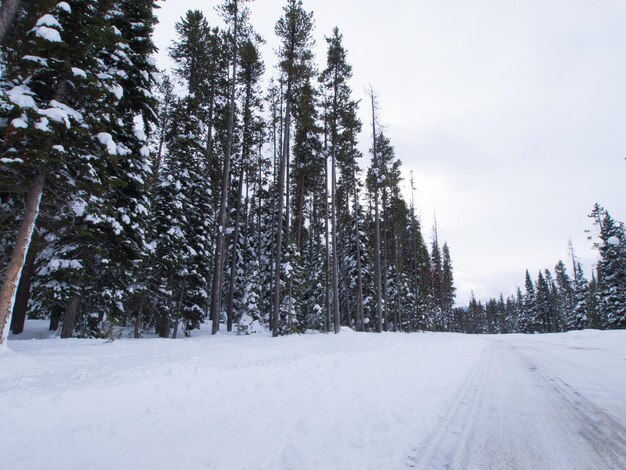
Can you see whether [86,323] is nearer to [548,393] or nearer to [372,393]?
[372,393]

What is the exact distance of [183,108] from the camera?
1886 centimetres

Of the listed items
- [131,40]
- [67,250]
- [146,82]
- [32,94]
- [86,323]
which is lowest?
[86,323]

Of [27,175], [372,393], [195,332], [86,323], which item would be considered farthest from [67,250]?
[195,332]

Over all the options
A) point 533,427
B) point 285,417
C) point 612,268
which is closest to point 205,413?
point 285,417

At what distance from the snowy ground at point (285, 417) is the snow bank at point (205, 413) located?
0.02 metres

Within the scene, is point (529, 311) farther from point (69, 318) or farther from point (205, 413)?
point (205, 413)

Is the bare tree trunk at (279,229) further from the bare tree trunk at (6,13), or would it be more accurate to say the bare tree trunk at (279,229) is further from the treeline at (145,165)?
the bare tree trunk at (6,13)

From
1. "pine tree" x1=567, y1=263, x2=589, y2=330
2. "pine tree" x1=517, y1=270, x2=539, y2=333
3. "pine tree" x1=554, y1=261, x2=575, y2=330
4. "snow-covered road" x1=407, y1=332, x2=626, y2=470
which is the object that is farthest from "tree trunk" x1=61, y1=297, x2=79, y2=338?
"pine tree" x1=554, y1=261, x2=575, y2=330

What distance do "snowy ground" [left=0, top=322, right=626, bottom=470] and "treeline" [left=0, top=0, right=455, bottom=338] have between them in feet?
15.1

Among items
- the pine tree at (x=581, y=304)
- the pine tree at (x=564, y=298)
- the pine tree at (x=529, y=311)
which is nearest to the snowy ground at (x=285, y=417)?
the pine tree at (x=581, y=304)

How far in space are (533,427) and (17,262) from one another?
11317 mm

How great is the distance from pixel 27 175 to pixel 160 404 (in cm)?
833

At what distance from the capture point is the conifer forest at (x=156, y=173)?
883cm

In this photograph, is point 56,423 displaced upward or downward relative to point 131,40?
downward
